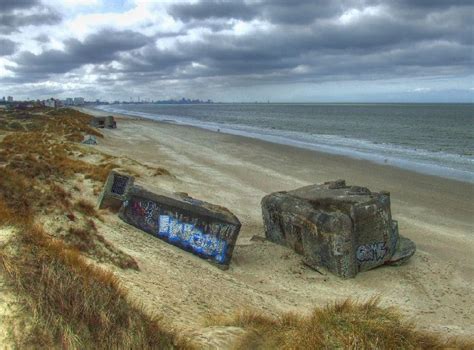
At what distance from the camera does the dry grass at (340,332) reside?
196 inches

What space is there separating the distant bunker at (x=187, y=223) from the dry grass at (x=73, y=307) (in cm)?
459

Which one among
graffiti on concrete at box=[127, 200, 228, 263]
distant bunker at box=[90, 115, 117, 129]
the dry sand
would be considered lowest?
the dry sand

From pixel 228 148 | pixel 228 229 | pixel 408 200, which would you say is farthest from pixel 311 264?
pixel 228 148

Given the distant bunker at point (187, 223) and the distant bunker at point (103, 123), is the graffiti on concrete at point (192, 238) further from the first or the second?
the distant bunker at point (103, 123)

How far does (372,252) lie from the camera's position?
10852mm

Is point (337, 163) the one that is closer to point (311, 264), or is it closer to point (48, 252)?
point (311, 264)

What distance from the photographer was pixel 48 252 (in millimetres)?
5953

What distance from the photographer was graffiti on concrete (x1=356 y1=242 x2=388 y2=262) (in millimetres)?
10695

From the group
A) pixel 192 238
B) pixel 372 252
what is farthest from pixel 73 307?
pixel 372 252

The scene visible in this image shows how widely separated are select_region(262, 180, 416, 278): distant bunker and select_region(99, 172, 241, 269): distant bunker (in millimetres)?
1885

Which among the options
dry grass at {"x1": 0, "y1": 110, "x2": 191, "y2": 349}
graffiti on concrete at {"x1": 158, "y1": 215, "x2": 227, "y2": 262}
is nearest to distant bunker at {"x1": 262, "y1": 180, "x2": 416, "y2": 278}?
graffiti on concrete at {"x1": 158, "y1": 215, "x2": 227, "y2": 262}

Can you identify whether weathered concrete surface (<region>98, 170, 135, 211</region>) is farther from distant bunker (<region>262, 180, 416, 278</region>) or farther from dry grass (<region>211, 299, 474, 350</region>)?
dry grass (<region>211, 299, 474, 350</region>)

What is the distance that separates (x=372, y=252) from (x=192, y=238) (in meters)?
4.63

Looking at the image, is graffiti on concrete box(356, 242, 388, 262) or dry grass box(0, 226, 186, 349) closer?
dry grass box(0, 226, 186, 349)
